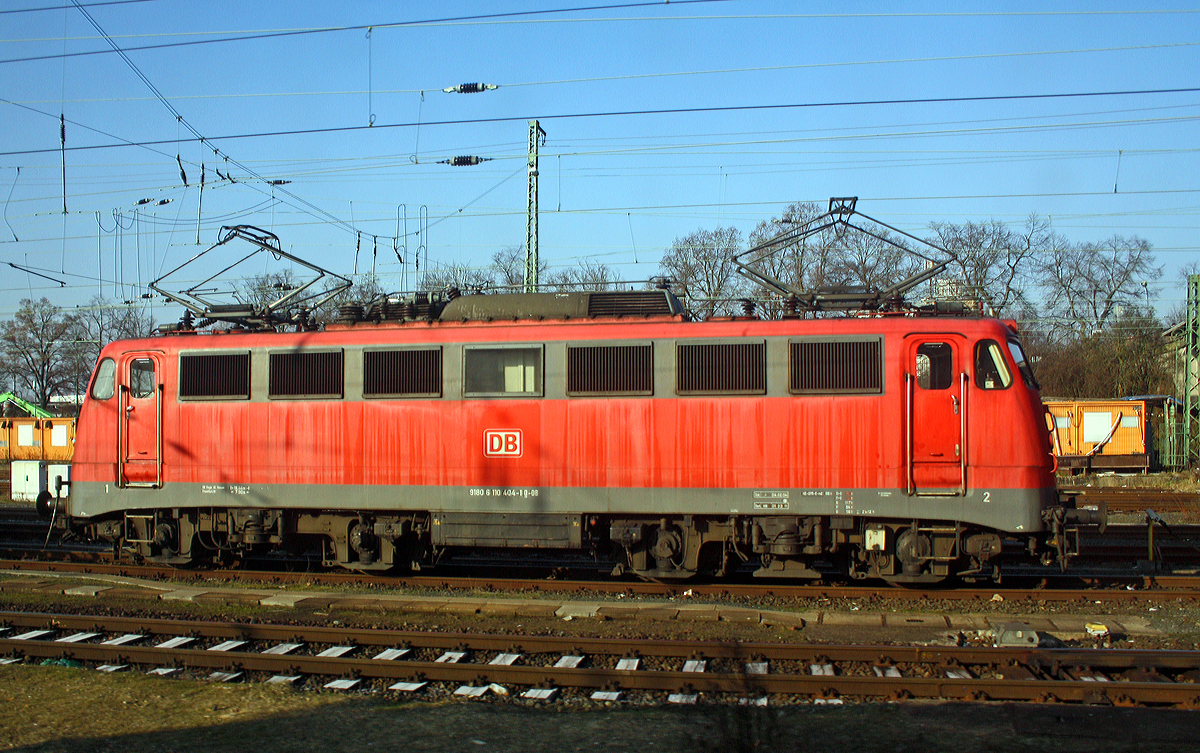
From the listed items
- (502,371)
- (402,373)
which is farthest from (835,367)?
(402,373)

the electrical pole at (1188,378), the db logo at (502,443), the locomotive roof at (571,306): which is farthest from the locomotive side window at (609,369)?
the electrical pole at (1188,378)

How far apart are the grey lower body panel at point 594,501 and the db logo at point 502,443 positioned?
19.0 inches

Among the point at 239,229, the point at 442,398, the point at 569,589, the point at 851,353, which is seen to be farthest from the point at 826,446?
the point at 239,229

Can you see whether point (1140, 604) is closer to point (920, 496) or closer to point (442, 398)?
point (920, 496)

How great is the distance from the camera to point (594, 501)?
1171 cm

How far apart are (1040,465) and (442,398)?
7850 mm

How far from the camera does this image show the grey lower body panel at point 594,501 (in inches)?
425

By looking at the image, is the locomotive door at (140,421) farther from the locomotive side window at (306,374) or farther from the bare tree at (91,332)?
the bare tree at (91,332)

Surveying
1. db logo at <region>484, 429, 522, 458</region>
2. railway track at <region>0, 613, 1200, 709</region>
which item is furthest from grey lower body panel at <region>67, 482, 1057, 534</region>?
railway track at <region>0, 613, 1200, 709</region>

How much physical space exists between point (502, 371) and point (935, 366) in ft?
18.7

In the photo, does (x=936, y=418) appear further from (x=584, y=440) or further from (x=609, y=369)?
(x=584, y=440)

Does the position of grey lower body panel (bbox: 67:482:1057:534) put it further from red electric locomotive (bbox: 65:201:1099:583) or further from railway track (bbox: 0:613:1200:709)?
railway track (bbox: 0:613:1200:709)

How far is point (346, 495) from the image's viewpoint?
41.2ft

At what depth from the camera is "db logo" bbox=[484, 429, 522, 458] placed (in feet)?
39.1
